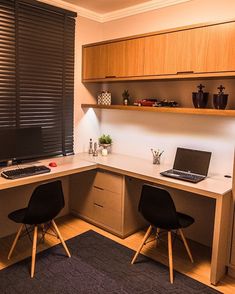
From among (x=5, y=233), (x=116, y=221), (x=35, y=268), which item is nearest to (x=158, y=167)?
(x=116, y=221)

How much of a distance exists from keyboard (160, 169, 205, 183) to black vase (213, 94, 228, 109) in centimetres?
71

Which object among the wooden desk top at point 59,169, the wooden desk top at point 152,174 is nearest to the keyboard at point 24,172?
the wooden desk top at point 59,169

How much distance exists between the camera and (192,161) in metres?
2.98

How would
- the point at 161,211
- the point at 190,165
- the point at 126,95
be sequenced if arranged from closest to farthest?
1. the point at 161,211
2. the point at 190,165
3. the point at 126,95

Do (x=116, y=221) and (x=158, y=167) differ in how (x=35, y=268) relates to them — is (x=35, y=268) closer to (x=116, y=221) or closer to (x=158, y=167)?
(x=116, y=221)

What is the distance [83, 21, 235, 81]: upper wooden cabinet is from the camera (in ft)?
8.21

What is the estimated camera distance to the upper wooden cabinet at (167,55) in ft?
8.21

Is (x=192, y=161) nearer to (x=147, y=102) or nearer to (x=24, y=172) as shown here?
(x=147, y=102)

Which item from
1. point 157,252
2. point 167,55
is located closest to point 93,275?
point 157,252

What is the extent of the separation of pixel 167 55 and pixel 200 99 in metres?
0.57

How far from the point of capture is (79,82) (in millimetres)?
3766

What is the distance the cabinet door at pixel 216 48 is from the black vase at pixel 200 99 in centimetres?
25

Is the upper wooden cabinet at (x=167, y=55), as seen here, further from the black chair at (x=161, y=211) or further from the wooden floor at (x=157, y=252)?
the wooden floor at (x=157, y=252)

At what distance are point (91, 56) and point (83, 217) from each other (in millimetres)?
2102
